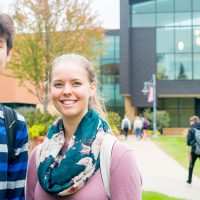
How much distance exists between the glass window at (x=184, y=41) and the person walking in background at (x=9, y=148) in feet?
133

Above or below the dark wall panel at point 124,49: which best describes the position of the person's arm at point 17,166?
below

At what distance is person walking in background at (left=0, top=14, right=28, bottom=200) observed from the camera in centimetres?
230

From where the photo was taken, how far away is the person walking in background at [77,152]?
241cm

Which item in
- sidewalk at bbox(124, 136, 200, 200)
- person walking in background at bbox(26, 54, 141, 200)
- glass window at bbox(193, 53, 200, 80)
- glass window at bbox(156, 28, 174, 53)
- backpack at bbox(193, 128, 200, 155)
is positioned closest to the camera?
person walking in background at bbox(26, 54, 141, 200)

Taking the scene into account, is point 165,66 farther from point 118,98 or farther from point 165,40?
point 118,98

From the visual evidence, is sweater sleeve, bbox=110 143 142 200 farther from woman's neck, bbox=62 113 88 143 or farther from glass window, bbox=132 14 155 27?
glass window, bbox=132 14 155 27

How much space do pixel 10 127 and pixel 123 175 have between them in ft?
1.97

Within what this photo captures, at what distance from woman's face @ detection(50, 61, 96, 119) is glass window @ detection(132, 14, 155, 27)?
1620 inches

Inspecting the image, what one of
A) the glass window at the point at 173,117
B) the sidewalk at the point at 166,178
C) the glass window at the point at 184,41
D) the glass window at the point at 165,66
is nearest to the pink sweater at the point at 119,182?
the sidewalk at the point at 166,178

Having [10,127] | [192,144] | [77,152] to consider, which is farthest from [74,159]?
[192,144]

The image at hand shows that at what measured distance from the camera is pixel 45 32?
2011 centimetres

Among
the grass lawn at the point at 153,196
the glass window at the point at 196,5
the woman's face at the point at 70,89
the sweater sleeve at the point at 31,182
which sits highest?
the glass window at the point at 196,5

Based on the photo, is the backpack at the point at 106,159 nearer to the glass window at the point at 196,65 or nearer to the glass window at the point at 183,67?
the glass window at the point at 183,67

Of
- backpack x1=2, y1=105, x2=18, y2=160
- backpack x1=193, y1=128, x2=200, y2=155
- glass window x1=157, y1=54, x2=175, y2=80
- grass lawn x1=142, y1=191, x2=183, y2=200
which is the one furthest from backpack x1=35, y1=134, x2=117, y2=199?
glass window x1=157, y1=54, x2=175, y2=80
